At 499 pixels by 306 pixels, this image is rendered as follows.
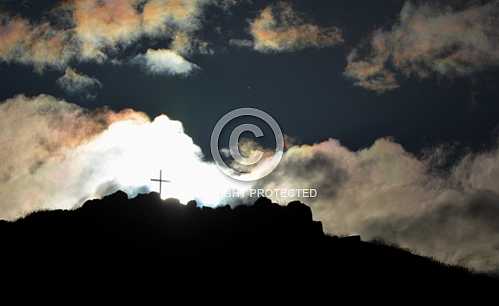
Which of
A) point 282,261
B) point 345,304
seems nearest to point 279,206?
point 282,261

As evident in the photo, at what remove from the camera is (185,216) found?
48625 millimetres

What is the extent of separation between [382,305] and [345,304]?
120 inches

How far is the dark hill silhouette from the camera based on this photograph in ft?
134

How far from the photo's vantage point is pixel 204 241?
44438mm

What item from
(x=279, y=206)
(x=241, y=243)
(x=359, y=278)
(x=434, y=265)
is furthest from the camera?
(x=279, y=206)

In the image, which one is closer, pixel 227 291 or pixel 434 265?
pixel 227 291

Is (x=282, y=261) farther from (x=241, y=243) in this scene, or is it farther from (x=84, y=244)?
(x=84, y=244)

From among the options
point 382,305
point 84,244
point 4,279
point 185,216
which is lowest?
point 382,305

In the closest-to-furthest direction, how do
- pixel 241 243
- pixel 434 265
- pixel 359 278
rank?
pixel 359 278
pixel 241 243
pixel 434 265

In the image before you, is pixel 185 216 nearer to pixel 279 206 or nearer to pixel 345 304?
pixel 279 206

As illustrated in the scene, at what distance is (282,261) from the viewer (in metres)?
41.7

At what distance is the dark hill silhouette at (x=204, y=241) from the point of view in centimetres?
4072

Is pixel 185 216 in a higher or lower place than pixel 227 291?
higher

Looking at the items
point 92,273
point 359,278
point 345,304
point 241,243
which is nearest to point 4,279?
point 92,273
